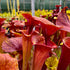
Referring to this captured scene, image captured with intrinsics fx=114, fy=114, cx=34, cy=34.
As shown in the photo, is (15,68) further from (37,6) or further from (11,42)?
(37,6)

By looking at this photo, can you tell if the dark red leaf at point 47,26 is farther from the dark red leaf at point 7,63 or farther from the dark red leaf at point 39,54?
the dark red leaf at point 7,63

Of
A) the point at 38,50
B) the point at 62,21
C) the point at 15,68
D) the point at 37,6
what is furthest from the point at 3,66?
the point at 37,6

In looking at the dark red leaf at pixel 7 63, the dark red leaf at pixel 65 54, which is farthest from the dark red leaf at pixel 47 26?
the dark red leaf at pixel 7 63

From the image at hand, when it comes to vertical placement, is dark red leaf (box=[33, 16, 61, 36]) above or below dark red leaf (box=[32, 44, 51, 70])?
above

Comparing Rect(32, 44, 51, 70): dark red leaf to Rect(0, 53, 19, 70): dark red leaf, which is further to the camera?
Rect(32, 44, 51, 70): dark red leaf

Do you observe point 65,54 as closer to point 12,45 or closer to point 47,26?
point 47,26

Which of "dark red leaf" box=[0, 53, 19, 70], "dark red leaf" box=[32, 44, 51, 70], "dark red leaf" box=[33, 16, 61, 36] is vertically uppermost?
"dark red leaf" box=[33, 16, 61, 36]

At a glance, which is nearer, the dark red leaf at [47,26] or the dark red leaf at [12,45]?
the dark red leaf at [47,26]

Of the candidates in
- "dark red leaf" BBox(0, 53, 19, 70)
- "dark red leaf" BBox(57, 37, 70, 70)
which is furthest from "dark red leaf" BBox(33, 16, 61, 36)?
"dark red leaf" BBox(0, 53, 19, 70)

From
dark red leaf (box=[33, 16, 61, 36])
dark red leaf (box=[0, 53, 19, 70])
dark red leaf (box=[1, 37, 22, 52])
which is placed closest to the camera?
dark red leaf (box=[0, 53, 19, 70])

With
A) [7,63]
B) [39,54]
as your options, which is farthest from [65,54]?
[7,63]

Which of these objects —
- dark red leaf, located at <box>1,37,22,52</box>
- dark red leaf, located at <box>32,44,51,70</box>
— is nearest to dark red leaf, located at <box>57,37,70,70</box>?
dark red leaf, located at <box>32,44,51,70</box>

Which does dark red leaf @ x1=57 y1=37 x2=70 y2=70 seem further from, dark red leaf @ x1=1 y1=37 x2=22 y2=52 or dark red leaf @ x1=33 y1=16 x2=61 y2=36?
dark red leaf @ x1=1 y1=37 x2=22 y2=52

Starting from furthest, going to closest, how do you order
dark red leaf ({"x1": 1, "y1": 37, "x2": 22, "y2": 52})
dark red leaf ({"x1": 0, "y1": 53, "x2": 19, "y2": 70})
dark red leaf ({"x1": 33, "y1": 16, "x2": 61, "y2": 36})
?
dark red leaf ({"x1": 1, "y1": 37, "x2": 22, "y2": 52}) → dark red leaf ({"x1": 33, "y1": 16, "x2": 61, "y2": 36}) → dark red leaf ({"x1": 0, "y1": 53, "x2": 19, "y2": 70})
